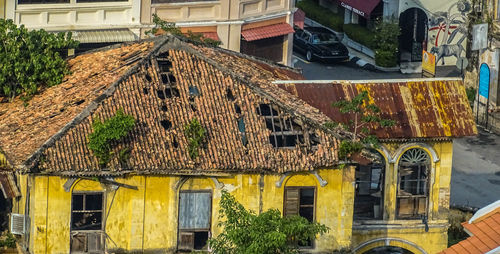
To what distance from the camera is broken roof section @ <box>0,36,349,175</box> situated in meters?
51.5

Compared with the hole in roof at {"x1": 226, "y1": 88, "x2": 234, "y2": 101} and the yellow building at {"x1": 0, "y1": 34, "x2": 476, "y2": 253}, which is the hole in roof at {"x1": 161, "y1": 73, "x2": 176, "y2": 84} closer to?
the yellow building at {"x1": 0, "y1": 34, "x2": 476, "y2": 253}

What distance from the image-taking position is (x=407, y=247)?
57.6 metres

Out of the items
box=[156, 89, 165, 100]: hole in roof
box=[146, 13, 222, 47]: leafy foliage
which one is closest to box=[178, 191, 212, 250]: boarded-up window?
box=[156, 89, 165, 100]: hole in roof

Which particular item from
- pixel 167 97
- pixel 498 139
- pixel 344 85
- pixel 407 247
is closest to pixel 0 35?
pixel 167 97

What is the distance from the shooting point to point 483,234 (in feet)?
→ 150

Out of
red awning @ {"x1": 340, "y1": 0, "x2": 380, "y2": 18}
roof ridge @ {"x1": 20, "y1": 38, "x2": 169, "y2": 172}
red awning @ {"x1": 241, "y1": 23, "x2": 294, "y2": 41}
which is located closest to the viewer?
roof ridge @ {"x1": 20, "y1": 38, "x2": 169, "y2": 172}

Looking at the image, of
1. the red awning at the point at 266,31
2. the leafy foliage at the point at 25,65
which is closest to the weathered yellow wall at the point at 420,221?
the leafy foliage at the point at 25,65

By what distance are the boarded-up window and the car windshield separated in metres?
33.4

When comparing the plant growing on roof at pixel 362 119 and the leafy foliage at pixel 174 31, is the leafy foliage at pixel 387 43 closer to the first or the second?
the leafy foliage at pixel 174 31

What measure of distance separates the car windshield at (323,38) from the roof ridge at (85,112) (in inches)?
1200

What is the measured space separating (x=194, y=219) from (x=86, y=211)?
3.46 m

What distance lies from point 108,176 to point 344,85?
32.0 ft

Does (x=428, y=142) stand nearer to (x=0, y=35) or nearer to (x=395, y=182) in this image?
(x=395, y=182)

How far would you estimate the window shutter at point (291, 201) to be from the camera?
53.2 meters
